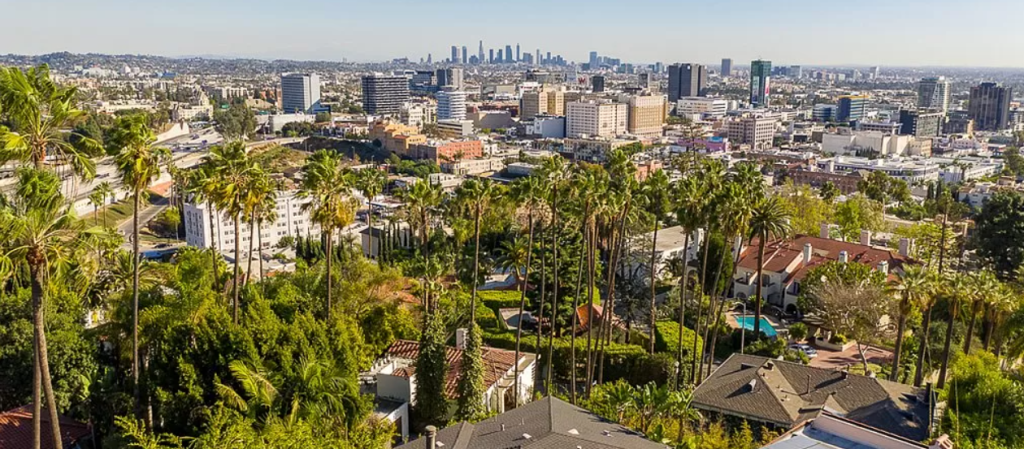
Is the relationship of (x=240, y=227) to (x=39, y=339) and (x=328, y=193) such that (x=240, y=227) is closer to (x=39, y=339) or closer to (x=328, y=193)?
(x=328, y=193)

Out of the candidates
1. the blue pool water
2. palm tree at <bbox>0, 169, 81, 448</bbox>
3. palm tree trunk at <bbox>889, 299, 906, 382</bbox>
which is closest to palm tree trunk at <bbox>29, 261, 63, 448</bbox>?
palm tree at <bbox>0, 169, 81, 448</bbox>

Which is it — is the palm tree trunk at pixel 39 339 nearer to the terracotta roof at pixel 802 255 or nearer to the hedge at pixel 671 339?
the hedge at pixel 671 339

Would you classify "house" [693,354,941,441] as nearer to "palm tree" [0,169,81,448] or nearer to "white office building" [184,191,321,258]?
"palm tree" [0,169,81,448]

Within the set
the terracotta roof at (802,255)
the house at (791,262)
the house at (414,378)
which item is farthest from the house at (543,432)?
the terracotta roof at (802,255)

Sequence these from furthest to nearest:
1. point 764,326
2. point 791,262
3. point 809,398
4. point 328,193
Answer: point 791,262 < point 764,326 < point 328,193 < point 809,398

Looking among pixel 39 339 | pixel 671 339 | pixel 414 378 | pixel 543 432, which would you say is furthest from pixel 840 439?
pixel 671 339

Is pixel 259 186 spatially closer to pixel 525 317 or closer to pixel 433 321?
pixel 433 321

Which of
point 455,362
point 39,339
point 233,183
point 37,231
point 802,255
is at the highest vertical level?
point 37,231
